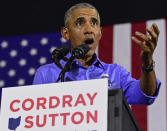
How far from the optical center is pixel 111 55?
3396mm

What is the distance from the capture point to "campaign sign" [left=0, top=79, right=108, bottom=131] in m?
1.23

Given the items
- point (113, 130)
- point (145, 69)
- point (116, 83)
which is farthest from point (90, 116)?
point (116, 83)

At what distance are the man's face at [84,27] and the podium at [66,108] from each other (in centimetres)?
69

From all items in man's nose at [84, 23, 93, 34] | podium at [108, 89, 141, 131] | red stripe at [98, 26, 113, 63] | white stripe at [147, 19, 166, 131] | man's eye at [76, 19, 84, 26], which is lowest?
podium at [108, 89, 141, 131]

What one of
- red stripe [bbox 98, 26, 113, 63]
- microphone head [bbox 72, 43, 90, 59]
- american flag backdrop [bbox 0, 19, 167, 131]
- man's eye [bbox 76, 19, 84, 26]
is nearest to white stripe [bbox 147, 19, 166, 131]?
american flag backdrop [bbox 0, 19, 167, 131]

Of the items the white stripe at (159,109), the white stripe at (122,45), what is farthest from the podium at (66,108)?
the white stripe at (122,45)

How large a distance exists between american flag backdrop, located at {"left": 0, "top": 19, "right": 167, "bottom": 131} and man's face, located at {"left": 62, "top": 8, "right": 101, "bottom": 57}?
3.81 ft

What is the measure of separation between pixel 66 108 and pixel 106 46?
2230 millimetres

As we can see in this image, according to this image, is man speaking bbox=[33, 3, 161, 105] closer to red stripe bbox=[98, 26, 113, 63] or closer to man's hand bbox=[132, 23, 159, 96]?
man's hand bbox=[132, 23, 159, 96]

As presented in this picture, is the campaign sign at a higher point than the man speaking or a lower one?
lower

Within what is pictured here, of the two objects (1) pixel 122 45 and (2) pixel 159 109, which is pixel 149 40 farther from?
(1) pixel 122 45

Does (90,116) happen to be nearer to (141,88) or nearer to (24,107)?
(24,107)

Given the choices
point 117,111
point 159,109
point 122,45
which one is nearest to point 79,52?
point 117,111

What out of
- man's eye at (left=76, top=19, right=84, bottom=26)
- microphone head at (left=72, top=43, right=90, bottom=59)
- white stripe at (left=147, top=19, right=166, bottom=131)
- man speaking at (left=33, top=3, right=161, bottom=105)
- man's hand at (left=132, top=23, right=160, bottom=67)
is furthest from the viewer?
white stripe at (left=147, top=19, right=166, bottom=131)
